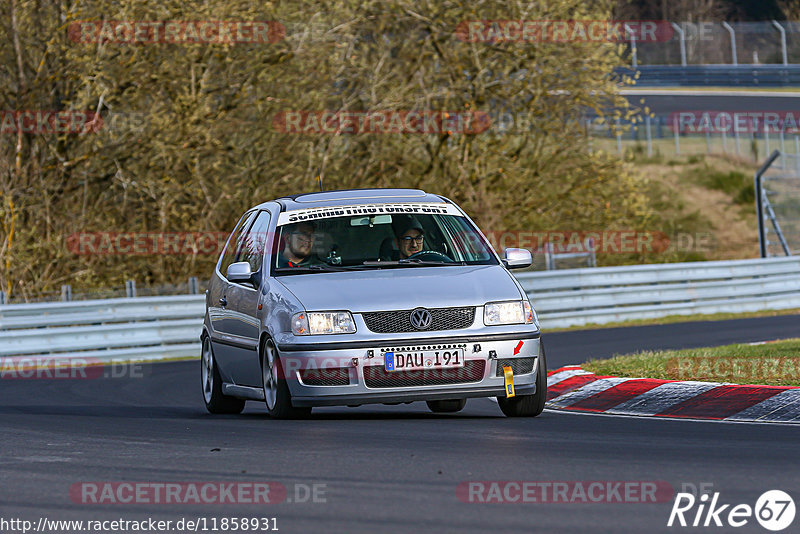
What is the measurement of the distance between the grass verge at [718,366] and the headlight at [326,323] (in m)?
3.13

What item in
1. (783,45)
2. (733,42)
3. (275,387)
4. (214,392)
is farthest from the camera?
(733,42)

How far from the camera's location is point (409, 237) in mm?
10344

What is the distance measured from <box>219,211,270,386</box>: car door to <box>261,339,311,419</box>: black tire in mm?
177

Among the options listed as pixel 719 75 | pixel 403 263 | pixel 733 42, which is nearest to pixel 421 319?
pixel 403 263

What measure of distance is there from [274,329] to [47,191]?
16.7 metres

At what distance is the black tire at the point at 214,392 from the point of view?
36.8 feet

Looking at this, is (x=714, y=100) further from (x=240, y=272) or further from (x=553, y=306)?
(x=240, y=272)

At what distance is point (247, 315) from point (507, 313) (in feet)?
6.49

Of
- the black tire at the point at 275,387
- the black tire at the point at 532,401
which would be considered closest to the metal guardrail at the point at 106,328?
the black tire at the point at 275,387

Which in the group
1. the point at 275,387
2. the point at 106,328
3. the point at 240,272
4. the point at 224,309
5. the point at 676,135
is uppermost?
the point at 240,272

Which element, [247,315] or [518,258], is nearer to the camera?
[518,258]

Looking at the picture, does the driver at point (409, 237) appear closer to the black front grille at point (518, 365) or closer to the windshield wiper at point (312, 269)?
the windshield wiper at point (312, 269)

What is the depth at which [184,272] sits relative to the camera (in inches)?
1059

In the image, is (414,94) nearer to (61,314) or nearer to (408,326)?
(61,314)
